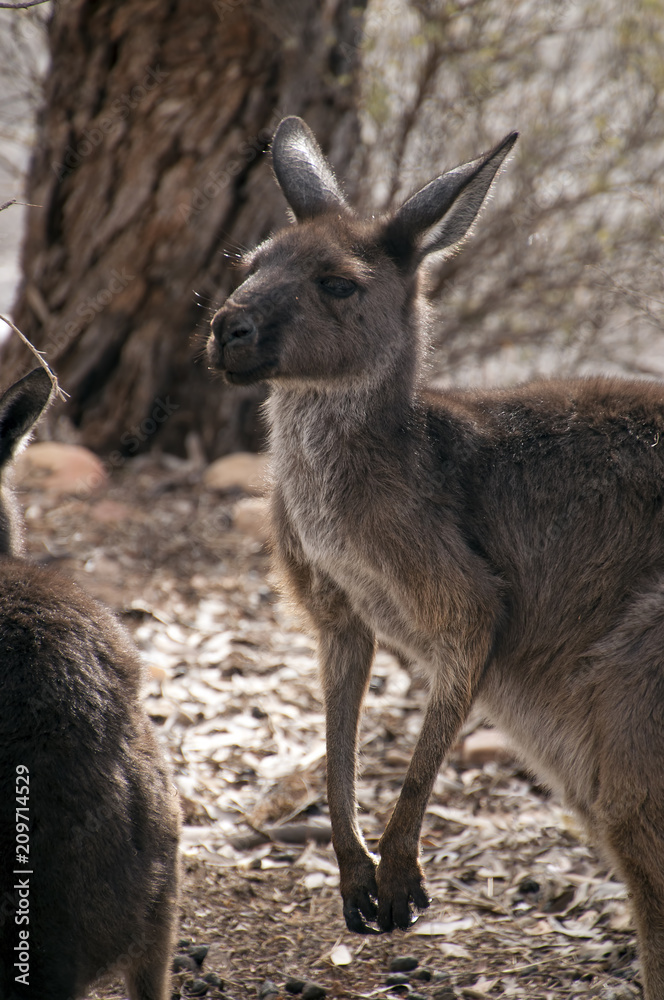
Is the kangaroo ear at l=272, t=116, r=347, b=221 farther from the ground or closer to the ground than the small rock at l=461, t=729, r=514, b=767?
farther from the ground

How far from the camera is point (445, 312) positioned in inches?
337

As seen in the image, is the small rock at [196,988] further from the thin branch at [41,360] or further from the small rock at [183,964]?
the thin branch at [41,360]

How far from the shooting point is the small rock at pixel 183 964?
372 cm

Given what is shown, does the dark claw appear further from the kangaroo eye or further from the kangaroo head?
the kangaroo eye

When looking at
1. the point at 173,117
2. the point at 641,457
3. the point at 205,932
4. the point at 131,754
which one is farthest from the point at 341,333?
the point at 173,117

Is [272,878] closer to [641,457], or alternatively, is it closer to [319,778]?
[319,778]

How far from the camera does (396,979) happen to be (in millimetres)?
3812

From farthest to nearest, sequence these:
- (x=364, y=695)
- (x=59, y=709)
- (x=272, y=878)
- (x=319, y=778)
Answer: (x=319, y=778) → (x=272, y=878) → (x=364, y=695) → (x=59, y=709)

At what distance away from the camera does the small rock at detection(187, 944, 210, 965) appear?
3.78m

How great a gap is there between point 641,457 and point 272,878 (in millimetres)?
2337

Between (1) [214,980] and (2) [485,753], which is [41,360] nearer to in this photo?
(1) [214,980]

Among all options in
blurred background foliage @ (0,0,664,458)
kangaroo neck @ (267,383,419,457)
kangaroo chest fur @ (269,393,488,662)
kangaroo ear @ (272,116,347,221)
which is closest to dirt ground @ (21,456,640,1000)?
kangaroo chest fur @ (269,393,488,662)

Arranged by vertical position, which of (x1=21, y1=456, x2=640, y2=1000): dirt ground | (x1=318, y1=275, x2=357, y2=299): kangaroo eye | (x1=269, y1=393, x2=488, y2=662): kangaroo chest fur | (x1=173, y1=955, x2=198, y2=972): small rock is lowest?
(x1=21, y1=456, x2=640, y2=1000): dirt ground

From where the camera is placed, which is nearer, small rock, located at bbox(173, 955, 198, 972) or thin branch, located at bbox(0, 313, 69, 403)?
thin branch, located at bbox(0, 313, 69, 403)
